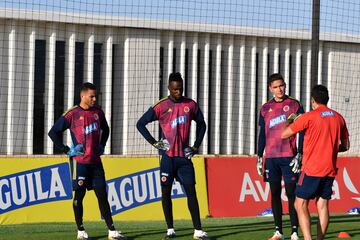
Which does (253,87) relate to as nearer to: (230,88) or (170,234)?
(230,88)

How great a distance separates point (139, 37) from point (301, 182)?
12.8m

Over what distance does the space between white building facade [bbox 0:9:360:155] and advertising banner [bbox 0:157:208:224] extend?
5.46 m

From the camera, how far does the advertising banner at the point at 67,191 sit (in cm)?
1478

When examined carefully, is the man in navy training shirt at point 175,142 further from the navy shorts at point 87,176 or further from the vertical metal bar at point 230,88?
the vertical metal bar at point 230,88

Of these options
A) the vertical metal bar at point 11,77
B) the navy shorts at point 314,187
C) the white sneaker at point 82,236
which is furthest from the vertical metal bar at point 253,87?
the navy shorts at point 314,187

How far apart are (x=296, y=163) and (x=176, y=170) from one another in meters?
1.42

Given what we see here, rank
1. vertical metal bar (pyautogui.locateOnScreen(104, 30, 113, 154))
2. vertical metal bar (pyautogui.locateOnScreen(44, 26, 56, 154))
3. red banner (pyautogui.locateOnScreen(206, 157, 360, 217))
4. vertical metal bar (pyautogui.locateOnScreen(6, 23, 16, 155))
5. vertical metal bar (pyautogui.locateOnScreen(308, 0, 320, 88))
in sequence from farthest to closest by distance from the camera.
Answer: vertical metal bar (pyautogui.locateOnScreen(104, 30, 113, 154))
vertical metal bar (pyautogui.locateOnScreen(44, 26, 56, 154))
vertical metal bar (pyautogui.locateOnScreen(6, 23, 16, 155))
red banner (pyautogui.locateOnScreen(206, 157, 360, 217))
vertical metal bar (pyautogui.locateOnScreen(308, 0, 320, 88))

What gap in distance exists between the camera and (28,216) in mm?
14859

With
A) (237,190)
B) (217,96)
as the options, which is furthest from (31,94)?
(237,190)

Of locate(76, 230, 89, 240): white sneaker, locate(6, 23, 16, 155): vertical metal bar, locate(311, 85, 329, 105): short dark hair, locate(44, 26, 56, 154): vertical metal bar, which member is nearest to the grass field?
locate(76, 230, 89, 240): white sneaker

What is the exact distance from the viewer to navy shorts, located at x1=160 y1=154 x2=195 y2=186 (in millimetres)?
11109

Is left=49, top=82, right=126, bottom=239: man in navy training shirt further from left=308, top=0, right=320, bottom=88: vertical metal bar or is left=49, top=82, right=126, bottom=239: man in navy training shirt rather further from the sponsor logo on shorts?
left=308, top=0, right=320, bottom=88: vertical metal bar

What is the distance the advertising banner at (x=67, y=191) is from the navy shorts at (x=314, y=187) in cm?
593

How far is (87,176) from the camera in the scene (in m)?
11.1
